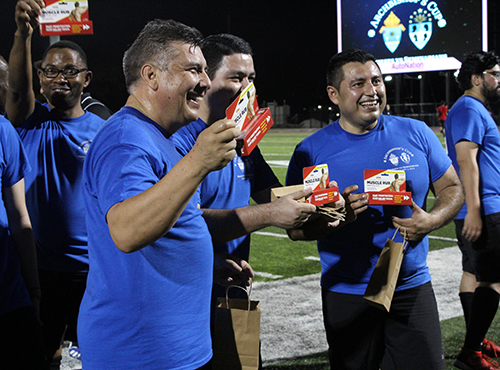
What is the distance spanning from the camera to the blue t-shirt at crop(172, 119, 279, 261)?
293 centimetres

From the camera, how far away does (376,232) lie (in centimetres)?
314

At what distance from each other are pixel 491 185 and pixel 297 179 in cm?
198

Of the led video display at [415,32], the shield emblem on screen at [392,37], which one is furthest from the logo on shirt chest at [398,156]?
the shield emblem on screen at [392,37]

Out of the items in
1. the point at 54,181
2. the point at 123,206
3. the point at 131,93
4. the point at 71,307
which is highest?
the point at 131,93

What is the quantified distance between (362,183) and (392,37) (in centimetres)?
1859

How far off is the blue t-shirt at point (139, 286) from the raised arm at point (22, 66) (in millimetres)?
1349

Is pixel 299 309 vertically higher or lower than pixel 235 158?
lower

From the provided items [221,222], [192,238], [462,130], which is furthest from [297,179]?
[462,130]

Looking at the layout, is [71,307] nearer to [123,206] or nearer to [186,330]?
[186,330]

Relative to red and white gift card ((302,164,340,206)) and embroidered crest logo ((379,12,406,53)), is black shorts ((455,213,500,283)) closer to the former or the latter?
red and white gift card ((302,164,340,206))

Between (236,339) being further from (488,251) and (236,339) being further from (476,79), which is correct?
(476,79)

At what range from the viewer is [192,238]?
2025 millimetres

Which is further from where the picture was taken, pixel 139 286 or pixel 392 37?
pixel 392 37

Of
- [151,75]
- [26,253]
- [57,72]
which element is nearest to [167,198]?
[151,75]
